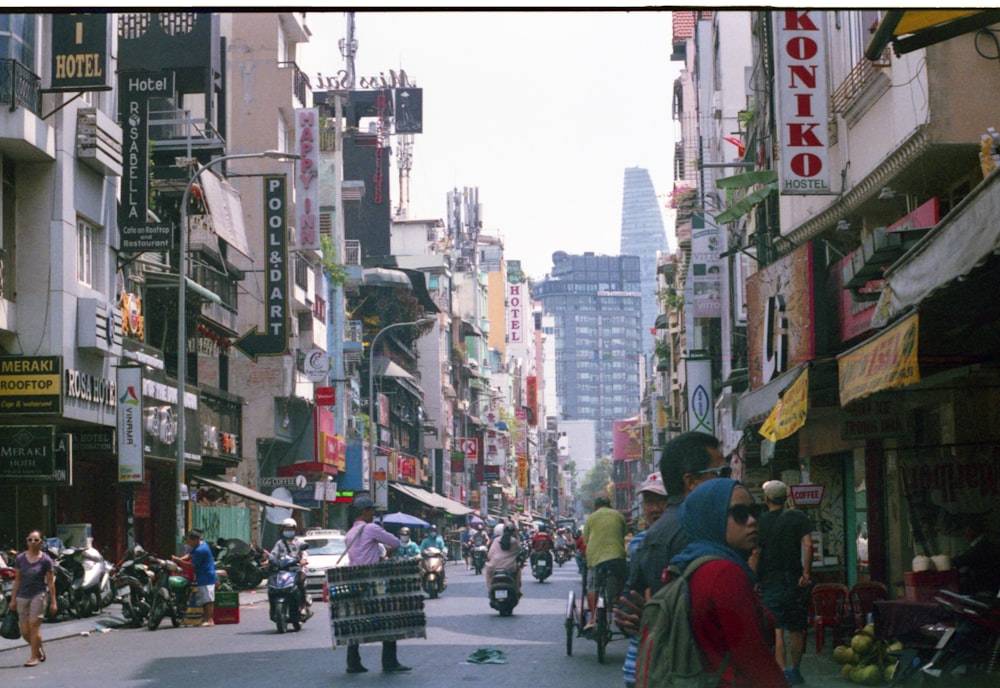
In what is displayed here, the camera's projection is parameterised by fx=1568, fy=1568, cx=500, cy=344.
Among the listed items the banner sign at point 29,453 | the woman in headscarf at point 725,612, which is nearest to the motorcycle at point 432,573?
the banner sign at point 29,453

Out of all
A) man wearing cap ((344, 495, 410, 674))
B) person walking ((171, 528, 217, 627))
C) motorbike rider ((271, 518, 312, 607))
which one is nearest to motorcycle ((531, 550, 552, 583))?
person walking ((171, 528, 217, 627))

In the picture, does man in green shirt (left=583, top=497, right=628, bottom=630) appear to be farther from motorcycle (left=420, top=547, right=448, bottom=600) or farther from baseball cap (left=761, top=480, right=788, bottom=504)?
motorcycle (left=420, top=547, right=448, bottom=600)

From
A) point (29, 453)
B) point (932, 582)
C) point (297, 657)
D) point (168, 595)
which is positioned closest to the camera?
point (932, 582)

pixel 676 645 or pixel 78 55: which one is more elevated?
pixel 78 55

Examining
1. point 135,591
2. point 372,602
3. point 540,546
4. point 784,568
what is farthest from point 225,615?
point 540,546

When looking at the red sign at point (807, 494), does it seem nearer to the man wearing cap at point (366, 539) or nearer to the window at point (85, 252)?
the man wearing cap at point (366, 539)

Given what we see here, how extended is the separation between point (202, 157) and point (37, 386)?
14.0 m

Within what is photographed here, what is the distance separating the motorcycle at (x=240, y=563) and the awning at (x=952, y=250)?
2646 centimetres

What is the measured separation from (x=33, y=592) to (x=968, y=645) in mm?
10489

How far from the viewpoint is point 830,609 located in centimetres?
1714

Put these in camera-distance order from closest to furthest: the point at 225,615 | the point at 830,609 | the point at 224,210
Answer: the point at 830,609 < the point at 225,615 < the point at 224,210

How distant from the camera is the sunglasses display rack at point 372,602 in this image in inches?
610

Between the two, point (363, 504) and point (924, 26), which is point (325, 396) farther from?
point (924, 26)

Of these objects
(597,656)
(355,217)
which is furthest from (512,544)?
(355,217)
